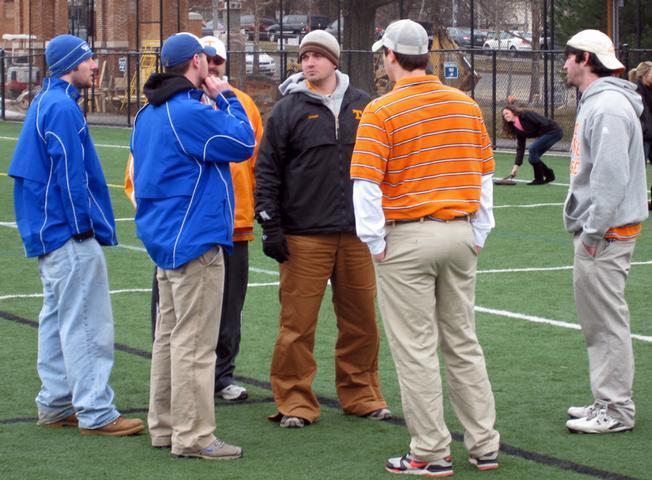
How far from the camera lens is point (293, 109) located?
7191 millimetres

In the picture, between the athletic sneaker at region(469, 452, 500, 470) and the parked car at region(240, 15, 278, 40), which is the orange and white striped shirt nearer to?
the athletic sneaker at region(469, 452, 500, 470)

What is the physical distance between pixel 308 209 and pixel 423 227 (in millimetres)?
1207

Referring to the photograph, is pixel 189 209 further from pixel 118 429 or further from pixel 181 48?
pixel 118 429

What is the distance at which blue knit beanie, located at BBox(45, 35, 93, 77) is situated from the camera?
22.7 ft

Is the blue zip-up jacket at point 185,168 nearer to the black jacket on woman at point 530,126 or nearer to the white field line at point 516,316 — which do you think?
the white field line at point 516,316

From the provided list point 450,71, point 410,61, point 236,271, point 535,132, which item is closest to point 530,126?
point 535,132

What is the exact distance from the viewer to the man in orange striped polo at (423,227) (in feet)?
19.9

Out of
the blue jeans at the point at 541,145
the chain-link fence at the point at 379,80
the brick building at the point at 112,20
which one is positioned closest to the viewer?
the blue jeans at the point at 541,145

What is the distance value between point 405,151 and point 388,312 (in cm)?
72

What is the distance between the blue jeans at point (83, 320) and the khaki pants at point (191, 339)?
51 centimetres

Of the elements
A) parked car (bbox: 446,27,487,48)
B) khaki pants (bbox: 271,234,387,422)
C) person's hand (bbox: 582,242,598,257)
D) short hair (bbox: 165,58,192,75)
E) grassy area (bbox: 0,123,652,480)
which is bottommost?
grassy area (bbox: 0,123,652,480)

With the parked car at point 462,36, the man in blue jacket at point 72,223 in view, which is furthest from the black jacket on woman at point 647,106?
the parked car at point 462,36

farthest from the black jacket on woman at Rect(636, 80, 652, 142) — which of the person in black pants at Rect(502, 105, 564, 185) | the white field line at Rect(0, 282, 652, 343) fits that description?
the white field line at Rect(0, 282, 652, 343)

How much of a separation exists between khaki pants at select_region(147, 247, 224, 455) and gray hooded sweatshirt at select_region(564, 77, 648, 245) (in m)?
1.83
